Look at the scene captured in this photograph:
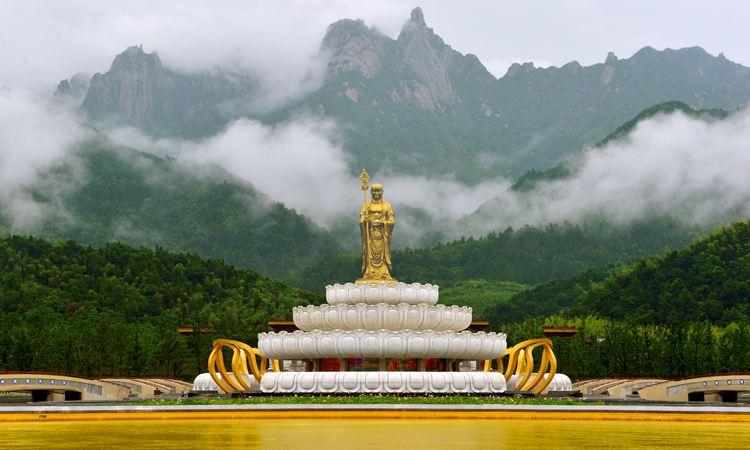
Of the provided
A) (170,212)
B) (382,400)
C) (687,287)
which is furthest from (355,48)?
(382,400)

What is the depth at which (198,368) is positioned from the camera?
2061 inches

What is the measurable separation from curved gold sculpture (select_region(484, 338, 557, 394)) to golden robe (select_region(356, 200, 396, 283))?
5888 millimetres

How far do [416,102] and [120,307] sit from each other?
388ft

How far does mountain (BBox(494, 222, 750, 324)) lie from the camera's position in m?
68.9

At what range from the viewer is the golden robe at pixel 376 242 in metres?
35.8

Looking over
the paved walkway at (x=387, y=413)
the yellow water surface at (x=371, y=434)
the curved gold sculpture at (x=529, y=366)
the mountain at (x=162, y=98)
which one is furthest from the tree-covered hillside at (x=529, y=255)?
the yellow water surface at (x=371, y=434)

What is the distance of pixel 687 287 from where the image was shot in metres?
71.6

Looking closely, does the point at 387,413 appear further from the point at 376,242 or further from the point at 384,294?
the point at 376,242

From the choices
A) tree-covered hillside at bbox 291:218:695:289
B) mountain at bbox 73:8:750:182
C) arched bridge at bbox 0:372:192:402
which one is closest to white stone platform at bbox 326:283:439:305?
arched bridge at bbox 0:372:192:402

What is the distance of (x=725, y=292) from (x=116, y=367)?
42.8m

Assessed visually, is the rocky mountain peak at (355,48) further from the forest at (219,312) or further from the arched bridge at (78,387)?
the arched bridge at (78,387)

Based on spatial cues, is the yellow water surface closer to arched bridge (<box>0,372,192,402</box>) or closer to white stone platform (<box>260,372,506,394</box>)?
white stone platform (<box>260,372,506,394</box>)

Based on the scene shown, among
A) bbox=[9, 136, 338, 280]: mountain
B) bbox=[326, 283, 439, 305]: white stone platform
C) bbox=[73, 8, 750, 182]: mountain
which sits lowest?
bbox=[326, 283, 439, 305]: white stone platform

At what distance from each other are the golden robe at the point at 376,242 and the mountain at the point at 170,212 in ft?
256
